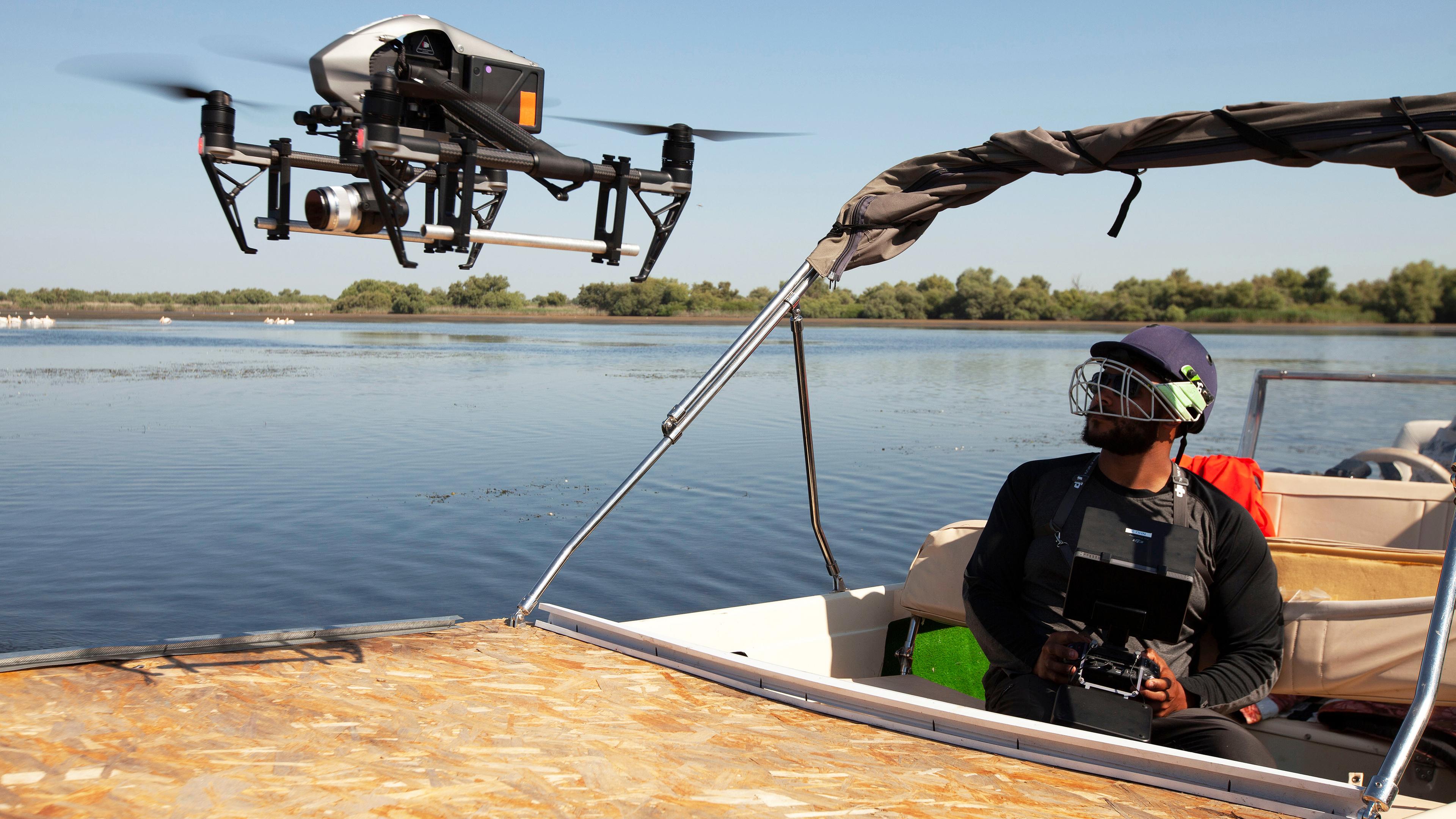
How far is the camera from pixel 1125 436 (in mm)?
3018

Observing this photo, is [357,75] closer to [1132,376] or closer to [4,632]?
[1132,376]

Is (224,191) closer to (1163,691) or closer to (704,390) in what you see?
(704,390)

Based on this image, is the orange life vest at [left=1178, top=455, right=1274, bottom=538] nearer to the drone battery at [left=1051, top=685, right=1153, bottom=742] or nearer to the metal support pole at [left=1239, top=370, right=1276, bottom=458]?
the drone battery at [left=1051, top=685, right=1153, bottom=742]

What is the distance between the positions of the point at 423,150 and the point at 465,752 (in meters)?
1.98

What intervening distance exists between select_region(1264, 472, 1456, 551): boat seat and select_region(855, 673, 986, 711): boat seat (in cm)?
152

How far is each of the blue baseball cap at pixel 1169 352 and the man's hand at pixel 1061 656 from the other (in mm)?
721

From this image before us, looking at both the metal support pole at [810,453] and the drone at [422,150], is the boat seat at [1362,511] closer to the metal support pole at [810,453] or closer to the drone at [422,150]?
the metal support pole at [810,453]

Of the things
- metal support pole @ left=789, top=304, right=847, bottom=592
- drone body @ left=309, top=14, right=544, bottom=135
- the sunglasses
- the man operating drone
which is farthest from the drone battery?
drone body @ left=309, top=14, right=544, bottom=135

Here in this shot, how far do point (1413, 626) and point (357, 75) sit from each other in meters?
3.97

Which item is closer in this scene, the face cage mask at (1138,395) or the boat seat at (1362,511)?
the face cage mask at (1138,395)

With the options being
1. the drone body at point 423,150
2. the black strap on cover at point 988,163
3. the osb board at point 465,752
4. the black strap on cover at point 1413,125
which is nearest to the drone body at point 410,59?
the drone body at point 423,150

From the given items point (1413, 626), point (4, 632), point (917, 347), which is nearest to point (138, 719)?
point (1413, 626)

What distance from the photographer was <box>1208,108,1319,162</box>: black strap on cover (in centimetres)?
340

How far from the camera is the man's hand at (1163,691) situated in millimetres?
2822
